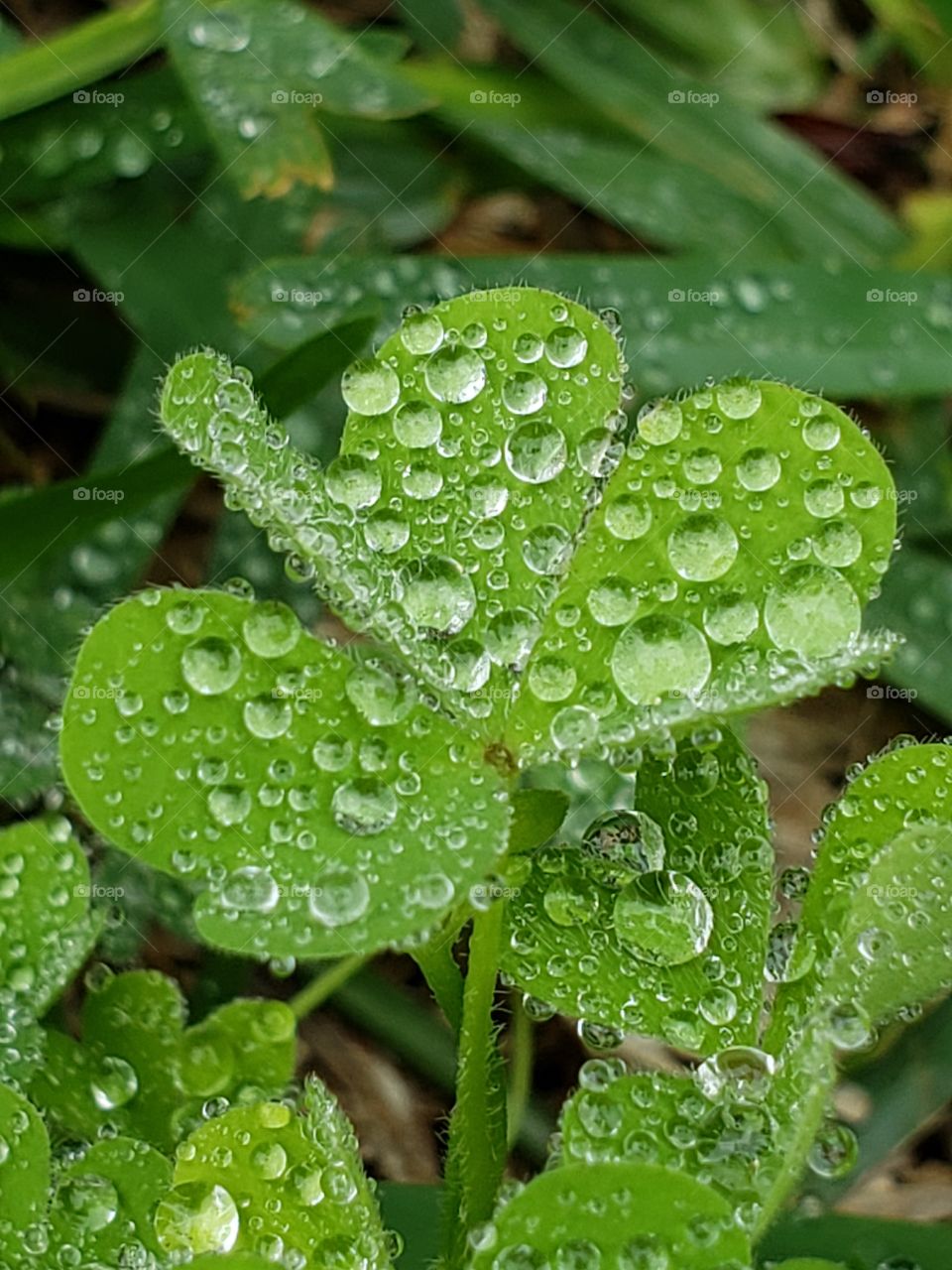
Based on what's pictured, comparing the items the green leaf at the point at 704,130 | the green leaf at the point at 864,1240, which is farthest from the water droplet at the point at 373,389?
the green leaf at the point at 704,130

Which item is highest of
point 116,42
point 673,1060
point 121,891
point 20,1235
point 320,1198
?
point 116,42

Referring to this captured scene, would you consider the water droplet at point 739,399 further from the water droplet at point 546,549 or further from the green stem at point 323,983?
the green stem at point 323,983

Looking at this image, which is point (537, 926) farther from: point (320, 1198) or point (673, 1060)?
point (673, 1060)

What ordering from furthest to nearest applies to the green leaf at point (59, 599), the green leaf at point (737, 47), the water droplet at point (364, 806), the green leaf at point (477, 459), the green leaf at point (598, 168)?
1. the green leaf at point (737, 47)
2. the green leaf at point (598, 168)
3. the green leaf at point (59, 599)
4. the green leaf at point (477, 459)
5. the water droplet at point (364, 806)

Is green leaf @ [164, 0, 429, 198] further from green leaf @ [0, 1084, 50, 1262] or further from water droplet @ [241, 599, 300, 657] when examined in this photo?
green leaf @ [0, 1084, 50, 1262]

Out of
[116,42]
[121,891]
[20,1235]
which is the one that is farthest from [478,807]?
[116,42]

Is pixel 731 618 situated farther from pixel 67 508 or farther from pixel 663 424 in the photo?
pixel 67 508

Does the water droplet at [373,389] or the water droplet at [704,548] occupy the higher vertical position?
the water droplet at [373,389]

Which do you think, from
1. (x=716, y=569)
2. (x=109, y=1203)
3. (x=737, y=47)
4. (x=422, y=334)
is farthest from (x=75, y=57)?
(x=109, y=1203)
